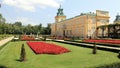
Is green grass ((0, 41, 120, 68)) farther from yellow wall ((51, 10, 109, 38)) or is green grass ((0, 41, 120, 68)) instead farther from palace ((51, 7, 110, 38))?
yellow wall ((51, 10, 109, 38))

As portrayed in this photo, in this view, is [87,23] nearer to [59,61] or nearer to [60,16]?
[60,16]

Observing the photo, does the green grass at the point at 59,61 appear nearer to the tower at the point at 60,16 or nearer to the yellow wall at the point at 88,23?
the yellow wall at the point at 88,23

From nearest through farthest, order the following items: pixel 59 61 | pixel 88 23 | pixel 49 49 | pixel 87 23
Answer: pixel 59 61, pixel 49 49, pixel 87 23, pixel 88 23

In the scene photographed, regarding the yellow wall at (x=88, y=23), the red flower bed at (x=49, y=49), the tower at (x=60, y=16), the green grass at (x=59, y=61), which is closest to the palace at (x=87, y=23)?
the yellow wall at (x=88, y=23)

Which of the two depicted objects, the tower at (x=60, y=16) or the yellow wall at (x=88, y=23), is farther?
the tower at (x=60, y=16)

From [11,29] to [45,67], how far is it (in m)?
77.4

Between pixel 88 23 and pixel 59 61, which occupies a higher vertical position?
pixel 88 23

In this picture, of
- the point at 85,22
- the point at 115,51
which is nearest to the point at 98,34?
the point at 85,22

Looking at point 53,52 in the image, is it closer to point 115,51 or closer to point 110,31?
point 115,51

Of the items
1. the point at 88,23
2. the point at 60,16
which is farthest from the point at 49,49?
the point at 60,16

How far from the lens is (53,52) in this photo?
12414 millimetres

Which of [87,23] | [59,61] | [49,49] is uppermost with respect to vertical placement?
[87,23]

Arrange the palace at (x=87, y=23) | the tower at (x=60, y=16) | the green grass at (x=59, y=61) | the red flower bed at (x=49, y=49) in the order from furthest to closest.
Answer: the tower at (x=60, y=16), the palace at (x=87, y=23), the red flower bed at (x=49, y=49), the green grass at (x=59, y=61)

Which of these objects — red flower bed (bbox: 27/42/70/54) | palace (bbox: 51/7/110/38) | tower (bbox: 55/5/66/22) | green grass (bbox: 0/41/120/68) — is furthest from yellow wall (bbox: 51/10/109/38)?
green grass (bbox: 0/41/120/68)
